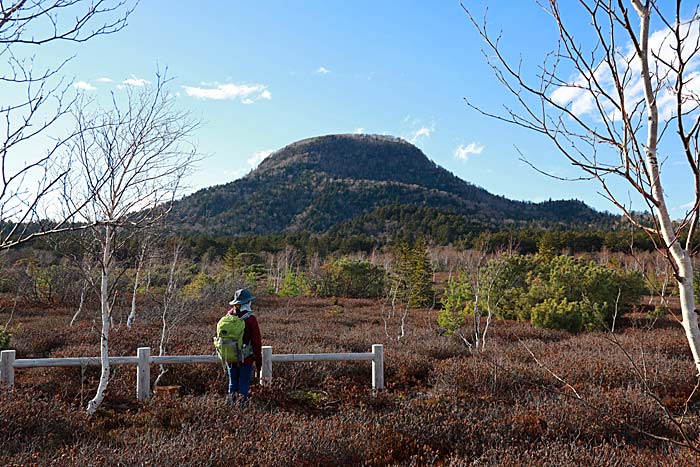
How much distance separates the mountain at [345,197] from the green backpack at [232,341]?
5833cm

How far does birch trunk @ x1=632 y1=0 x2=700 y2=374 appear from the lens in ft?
5.61

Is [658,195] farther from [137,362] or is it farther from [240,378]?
[137,362]

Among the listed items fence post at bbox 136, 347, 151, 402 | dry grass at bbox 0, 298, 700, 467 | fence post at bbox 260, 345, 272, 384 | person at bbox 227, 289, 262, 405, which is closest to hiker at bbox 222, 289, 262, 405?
person at bbox 227, 289, 262, 405

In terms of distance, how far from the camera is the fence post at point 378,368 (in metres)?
7.93

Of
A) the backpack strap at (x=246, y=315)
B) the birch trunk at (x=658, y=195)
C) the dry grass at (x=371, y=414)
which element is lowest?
the dry grass at (x=371, y=414)

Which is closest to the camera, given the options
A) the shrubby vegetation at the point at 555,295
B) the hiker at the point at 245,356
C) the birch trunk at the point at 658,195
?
the birch trunk at the point at 658,195

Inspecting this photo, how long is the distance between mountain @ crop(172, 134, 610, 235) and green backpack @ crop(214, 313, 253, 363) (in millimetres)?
58332

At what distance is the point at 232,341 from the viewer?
653cm

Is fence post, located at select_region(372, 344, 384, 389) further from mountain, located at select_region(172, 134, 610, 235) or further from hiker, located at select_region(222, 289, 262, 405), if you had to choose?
mountain, located at select_region(172, 134, 610, 235)

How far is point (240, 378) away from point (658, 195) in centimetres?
588

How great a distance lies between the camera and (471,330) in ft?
46.2

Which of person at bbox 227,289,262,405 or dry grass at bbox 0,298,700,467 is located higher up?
person at bbox 227,289,262,405

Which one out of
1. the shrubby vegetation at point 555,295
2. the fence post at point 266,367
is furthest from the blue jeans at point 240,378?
the shrubby vegetation at point 555,295

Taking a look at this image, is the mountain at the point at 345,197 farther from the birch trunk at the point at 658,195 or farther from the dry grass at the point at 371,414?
the birch trunk at the point at 658,195
